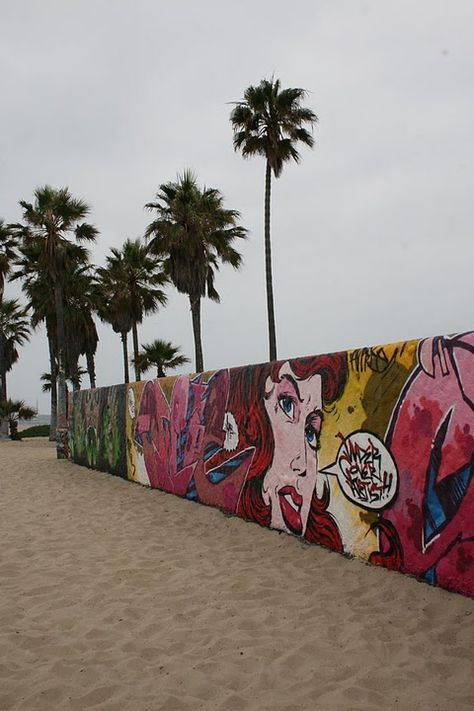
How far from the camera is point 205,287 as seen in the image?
22.3m

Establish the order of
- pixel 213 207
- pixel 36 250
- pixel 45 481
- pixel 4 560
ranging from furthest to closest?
pixel 36 250
pixel 213 207
pixel 45 481
pixel 4 560

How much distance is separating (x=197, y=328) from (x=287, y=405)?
15205 millimetres

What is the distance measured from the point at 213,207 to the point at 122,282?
7366 mm

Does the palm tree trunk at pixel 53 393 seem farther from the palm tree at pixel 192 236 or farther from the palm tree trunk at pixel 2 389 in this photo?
the palm tree at pixel 192 236

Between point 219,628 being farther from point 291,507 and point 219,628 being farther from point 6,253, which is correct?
point 6,253

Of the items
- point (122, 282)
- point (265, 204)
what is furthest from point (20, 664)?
point (122, 282)

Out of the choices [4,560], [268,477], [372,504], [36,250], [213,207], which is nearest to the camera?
[372,504]

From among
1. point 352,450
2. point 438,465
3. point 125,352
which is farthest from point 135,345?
point 438,465

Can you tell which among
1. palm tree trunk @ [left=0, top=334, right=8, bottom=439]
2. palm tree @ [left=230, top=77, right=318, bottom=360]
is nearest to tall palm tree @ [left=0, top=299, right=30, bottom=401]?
palm tree trunk @ [left=0, top=334, right=8, bottom=439]

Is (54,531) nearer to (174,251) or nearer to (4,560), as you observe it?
(4,560)

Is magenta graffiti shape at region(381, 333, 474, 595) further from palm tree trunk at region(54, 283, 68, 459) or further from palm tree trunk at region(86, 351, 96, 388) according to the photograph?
palm tree trunk at region(86, 351, 96, 388)

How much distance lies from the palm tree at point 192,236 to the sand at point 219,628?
1554 cm

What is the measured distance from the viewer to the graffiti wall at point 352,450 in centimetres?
457

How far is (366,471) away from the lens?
5.45 meters
